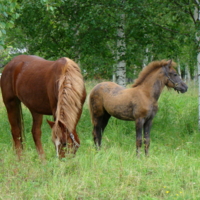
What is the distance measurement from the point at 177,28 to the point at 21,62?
4986 mm

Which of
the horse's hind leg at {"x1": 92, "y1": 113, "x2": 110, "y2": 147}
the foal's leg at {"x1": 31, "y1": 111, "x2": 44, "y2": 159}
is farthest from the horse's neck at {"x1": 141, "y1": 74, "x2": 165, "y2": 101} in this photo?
the foal's leg at {"x1": 31, "y1": 111, "x2": 44, "y2": 159}

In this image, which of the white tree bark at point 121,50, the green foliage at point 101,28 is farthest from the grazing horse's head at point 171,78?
the white tree bark at point 121,50

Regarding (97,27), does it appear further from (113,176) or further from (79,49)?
(113,176)

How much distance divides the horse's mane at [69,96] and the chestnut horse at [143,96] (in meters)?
1.49

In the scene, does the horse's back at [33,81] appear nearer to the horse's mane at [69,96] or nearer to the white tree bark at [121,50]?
the horse's mane at [69,96]

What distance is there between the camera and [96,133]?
6.87 metres

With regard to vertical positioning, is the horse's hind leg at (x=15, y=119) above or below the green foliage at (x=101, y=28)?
below

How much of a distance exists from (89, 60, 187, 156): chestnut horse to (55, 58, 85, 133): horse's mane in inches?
58.6

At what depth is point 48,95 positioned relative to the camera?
535cm

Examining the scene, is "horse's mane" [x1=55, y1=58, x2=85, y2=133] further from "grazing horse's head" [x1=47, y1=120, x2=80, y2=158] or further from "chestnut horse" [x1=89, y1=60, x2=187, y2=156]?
"chestnut horse" [x1=89, y1=60, x2=187, y2=156]

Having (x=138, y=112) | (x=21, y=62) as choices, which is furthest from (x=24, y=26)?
(x=138, y=112)

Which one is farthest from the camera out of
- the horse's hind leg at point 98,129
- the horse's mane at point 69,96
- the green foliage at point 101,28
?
the green foliage at point 101,28

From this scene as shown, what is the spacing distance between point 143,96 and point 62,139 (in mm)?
2316

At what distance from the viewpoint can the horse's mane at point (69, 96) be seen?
→ 4.53 meters
